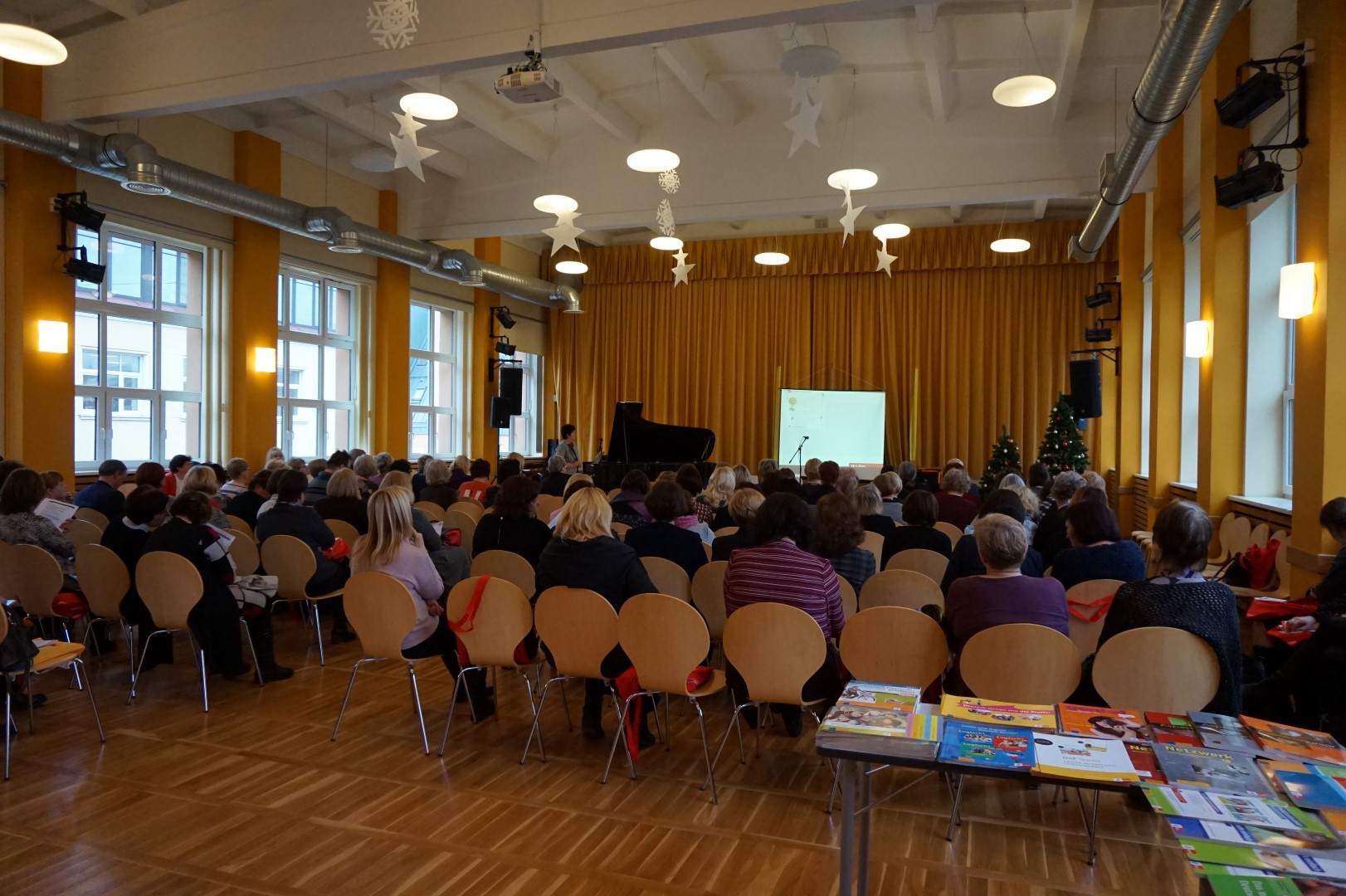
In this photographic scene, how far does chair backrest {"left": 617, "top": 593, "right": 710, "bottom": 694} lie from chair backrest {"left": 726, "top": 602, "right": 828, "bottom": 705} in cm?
8

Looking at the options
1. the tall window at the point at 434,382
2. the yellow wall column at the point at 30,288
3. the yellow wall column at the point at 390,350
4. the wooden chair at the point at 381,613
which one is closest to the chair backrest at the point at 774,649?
the wooden chair at the point at 381,613

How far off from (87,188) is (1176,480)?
11192 millimetres

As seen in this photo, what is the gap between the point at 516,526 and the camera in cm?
511

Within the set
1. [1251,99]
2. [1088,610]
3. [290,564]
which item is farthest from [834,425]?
[1088,610]

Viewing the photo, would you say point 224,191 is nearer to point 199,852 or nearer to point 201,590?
point 201,590

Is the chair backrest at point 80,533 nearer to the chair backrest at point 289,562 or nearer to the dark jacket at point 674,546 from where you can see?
the chair backrest at point 289,562

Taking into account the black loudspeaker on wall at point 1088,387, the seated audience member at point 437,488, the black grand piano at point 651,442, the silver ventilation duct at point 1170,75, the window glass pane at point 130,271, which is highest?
the silver ventilation duct at point 1170,75

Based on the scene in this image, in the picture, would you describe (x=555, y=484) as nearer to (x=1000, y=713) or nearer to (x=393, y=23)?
(x=393, y=23)

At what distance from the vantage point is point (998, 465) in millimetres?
12359

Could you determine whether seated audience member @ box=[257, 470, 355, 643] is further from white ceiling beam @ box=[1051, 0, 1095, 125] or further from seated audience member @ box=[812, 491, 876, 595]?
white ceiling beam @ box=[1051, 0, 1095, 125]

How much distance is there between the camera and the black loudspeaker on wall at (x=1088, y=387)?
11367 millimetres

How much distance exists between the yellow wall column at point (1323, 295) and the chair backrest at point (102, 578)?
21.2 feet

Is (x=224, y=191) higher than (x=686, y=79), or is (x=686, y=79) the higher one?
(x=686, y=79)

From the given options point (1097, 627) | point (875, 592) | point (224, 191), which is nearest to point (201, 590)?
point (875, 592)
